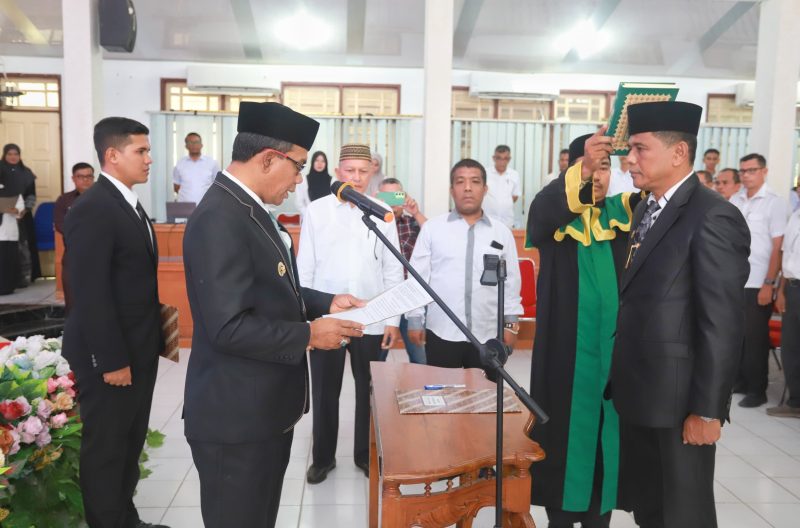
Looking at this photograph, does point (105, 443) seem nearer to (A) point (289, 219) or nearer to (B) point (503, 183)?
(A) point (289, 219)

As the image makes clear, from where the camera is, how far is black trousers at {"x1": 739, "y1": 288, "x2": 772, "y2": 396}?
16.0 ft

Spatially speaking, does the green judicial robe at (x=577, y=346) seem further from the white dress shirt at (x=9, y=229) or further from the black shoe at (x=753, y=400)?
the white dress shirt at (x=9, y=229)

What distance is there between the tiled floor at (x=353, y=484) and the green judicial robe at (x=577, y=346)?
51cm

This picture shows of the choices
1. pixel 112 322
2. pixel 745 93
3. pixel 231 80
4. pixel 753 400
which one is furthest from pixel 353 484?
pixel 745 93

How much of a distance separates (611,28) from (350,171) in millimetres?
7726

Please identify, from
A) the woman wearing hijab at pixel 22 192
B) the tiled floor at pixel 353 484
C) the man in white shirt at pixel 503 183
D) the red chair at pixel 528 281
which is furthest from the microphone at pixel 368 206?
the woman wearing hijab at pixel 22 192

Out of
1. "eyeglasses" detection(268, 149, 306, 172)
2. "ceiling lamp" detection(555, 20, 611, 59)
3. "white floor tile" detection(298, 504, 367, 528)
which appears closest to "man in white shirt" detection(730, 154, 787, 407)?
"white floor tile" detection(298, 504, 367, 528)

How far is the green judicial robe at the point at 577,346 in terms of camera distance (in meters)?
2.50

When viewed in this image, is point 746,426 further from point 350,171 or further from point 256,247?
point 256,247

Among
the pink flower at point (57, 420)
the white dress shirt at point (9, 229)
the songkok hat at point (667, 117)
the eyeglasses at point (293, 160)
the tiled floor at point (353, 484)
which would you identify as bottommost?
the tiled floor at point (353, 484)

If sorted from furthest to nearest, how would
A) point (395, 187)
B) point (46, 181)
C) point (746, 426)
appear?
point (46, 181), point (395, 187), point (746, 426)

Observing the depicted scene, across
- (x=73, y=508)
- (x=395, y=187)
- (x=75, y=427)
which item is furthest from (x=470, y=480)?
(x=395, y=187)

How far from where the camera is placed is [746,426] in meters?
4.39

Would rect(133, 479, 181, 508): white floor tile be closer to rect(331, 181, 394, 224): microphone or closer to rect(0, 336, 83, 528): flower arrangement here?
rect(0, 336, 83, 528): flower arrangement
